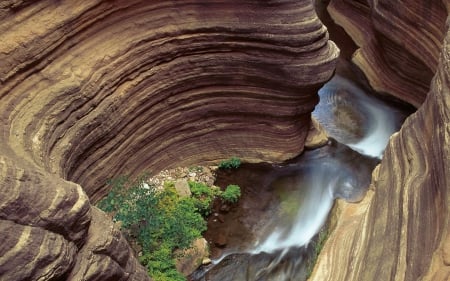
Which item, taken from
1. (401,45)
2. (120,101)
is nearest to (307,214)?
(120,101)

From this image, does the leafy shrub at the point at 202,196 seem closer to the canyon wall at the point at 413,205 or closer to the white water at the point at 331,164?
the white water at the point at 331,164

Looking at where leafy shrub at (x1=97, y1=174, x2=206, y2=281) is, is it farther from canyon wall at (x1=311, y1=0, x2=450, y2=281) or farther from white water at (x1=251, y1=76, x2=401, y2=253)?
canyon wall at (x1=311, y1=0, x2=450, y2=281)

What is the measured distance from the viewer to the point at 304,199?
8.84 m

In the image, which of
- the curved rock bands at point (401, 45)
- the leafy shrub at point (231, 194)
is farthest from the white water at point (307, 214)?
the curved rock bands at point (401, 45)

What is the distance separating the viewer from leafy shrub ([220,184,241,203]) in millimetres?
8570

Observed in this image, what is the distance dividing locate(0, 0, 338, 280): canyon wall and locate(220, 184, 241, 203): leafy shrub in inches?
30.9

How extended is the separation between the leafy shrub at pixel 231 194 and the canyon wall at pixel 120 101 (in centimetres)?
79

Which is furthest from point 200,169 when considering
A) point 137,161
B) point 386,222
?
point 386,222

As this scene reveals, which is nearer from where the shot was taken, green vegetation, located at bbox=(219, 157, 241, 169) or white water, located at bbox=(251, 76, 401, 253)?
white water, located at bbox=(251, 76, 401, 253)

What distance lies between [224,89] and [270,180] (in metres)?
1.83

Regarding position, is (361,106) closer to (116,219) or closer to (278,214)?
(278,214)

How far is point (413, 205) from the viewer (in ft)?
16.3

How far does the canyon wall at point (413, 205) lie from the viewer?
438 centimetres

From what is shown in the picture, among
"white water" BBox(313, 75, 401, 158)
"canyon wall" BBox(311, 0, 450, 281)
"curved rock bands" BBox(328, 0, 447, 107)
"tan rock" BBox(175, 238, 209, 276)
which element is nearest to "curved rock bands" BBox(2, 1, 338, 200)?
"white water" BBox(313, 75, 401, 158)
